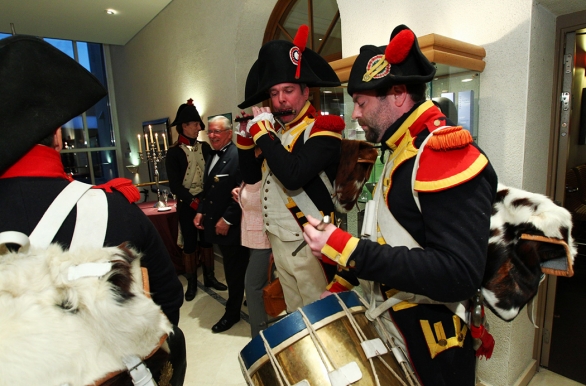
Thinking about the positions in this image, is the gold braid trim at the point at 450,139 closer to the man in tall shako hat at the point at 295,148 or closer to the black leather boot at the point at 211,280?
the man in tall shako hat at the point at 295,148

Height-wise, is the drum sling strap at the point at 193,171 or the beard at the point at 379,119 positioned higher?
the beard at the point at 379,119

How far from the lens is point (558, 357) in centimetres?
209

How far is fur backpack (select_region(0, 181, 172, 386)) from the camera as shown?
1.96 feet

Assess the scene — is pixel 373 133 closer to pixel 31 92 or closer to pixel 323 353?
pixel 323 353

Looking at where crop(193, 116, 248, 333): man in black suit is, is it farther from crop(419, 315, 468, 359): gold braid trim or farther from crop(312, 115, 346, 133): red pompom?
crop(419, 315, 468, 359): gold braid trim

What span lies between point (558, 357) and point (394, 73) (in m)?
2.15

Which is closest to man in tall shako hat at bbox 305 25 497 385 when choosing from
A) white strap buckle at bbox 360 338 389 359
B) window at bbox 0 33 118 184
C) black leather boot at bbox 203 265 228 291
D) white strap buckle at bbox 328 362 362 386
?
white strap buckle at bbox 360 338 389 359

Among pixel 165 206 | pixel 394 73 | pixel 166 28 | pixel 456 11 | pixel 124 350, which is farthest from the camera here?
pixel 166 28

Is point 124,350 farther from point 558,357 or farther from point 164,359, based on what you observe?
point 558,357

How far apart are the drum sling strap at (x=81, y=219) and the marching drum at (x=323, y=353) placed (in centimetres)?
29

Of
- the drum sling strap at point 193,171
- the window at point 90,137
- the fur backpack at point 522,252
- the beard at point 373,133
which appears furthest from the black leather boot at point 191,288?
the window at point 90,137

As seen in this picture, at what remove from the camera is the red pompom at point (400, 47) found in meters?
1.02

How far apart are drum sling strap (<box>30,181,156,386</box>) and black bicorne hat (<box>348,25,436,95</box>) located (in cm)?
86

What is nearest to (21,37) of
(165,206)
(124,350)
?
(124,350)
